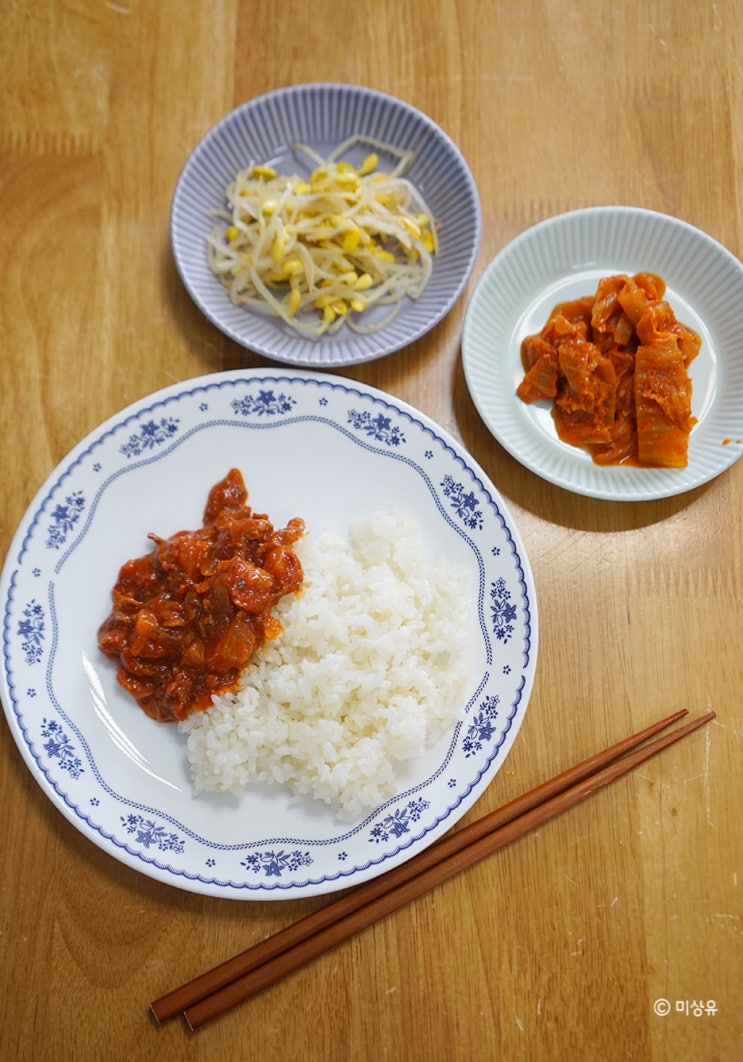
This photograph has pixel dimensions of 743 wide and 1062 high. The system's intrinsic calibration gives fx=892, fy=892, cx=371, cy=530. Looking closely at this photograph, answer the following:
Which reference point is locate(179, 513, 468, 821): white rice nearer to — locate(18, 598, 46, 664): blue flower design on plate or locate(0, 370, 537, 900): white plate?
locate(0, 370, 537, 900): white plate

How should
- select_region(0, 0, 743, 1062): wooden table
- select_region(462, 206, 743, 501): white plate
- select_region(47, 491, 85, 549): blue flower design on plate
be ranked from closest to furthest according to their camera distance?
1. select_region(0, 0, 743, 1062): wooden table
2. select_region(47, 491, 85, 549): blue flower design on plate
3. select_region(462, 206, 743, 501): white plate

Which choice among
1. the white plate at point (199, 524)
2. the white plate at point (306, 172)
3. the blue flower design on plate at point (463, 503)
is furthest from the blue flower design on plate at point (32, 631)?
the blue flower design on plate at point (463, 503)

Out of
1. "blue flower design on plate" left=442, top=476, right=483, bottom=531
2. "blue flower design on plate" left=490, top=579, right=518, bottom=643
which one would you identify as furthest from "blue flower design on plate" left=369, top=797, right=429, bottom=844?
"blue flower design on plate" left=442, top=476, right=483, bottom=531

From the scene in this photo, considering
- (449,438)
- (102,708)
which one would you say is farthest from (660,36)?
(102,708)

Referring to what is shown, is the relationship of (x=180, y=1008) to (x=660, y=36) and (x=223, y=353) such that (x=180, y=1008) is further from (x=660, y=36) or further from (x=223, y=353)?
(x=660, y=36)

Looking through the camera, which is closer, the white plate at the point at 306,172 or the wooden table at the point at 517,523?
the wooden table at the point at 517,523

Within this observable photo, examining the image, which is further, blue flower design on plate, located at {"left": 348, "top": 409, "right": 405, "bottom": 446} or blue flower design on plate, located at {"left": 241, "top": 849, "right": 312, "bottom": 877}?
blue flower design on plate, located at {"left": 348, "top": 409, "right": 405, "bottom": 446}

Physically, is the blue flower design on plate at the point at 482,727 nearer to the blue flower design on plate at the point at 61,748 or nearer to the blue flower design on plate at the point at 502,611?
the blue flower design on plate at the point at 502,611
